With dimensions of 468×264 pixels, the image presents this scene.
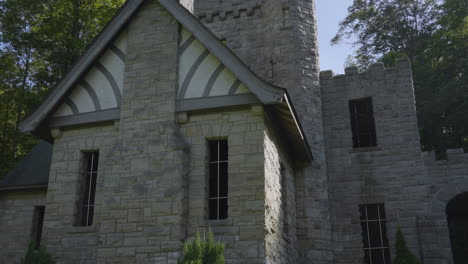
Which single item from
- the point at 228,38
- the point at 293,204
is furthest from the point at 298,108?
the point at 228,38

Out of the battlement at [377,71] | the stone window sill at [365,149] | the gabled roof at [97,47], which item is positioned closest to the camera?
the gabled roof at [97,47]

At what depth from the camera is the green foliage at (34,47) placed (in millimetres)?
20406

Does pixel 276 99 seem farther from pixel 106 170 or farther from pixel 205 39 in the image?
pixel 106 170

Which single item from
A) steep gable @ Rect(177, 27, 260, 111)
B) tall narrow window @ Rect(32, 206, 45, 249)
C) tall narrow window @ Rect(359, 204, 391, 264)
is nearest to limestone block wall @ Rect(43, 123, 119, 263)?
steep gable @ Rect(177, 27, 260, 111)

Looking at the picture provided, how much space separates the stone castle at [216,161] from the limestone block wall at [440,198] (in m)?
0.04

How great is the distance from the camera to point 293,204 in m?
12.7

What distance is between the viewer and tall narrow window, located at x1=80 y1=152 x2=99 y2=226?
1057 cm

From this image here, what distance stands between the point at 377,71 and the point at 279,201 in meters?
7.10

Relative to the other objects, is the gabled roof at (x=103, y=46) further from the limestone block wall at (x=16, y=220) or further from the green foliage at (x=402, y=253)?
the green foliage at (x=402, y=253)

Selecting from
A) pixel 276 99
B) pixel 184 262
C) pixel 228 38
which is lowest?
pixel 184 262

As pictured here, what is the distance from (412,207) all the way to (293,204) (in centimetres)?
386

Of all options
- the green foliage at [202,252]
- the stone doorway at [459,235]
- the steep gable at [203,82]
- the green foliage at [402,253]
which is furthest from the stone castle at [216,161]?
the stone doorway at [459,235]

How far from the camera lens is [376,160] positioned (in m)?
14.6

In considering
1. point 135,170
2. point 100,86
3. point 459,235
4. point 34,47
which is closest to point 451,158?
point 459,235
